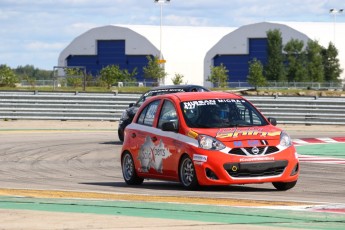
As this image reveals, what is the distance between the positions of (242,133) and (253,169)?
52 centimetres

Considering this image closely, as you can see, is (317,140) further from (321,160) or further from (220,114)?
(220,114)

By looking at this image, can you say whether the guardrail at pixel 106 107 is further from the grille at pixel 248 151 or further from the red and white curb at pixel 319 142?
the grille at pixel 248 151

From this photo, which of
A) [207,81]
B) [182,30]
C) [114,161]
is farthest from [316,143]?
[182,30]

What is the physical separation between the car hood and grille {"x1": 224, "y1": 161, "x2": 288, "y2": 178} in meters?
0.36

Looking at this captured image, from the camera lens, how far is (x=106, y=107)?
37.2 meters

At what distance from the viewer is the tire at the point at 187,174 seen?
14.0m

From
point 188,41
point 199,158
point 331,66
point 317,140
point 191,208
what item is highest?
point 188,41

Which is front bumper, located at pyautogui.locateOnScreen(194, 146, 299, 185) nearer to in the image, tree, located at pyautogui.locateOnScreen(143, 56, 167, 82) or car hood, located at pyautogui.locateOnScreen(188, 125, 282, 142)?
car hood, located at pyautogui.locateOnScreen(188, 125, 282, 142)

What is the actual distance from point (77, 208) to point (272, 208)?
204 centimetres

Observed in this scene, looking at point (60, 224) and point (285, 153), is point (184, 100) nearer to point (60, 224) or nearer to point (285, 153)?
point (285, 153)

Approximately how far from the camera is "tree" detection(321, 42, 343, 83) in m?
102

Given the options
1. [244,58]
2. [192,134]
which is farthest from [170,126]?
[244,58]

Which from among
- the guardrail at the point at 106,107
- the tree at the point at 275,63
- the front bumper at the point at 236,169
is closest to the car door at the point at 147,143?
the front bumper at the point at 236,169

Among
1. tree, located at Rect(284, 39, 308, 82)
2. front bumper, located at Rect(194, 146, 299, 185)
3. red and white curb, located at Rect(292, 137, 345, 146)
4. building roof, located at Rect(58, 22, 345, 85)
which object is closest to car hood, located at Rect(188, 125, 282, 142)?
front bumper, located at Rect(194, 146, 299, 185)
